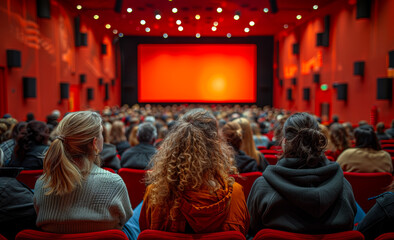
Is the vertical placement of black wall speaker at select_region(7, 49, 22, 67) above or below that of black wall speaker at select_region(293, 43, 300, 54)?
below

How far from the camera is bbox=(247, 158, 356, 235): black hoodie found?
1572 mm

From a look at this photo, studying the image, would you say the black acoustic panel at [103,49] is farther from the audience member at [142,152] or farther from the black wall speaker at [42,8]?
the audience member at [142,152]

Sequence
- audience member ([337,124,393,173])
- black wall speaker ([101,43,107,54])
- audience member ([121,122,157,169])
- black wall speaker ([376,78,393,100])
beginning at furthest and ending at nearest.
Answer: black wall speaker ([101,43,107,54])
black wall speaker ([376,78,393,100])
audience member ([121,122,157,169])
audience member ([337,124,393,173])

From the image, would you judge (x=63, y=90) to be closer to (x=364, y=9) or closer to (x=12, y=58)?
(x=12, y=58)

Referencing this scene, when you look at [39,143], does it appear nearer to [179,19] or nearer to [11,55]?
[11,55]

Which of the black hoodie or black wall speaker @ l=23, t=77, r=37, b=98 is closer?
the black hoodie

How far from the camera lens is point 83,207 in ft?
5.35

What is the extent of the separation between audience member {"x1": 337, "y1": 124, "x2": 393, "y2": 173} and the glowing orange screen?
17.3m

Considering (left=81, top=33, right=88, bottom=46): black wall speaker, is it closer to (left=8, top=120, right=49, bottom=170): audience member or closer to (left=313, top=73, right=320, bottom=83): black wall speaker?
(left=313, top=73, right=320, bottom=83): black wall speaker

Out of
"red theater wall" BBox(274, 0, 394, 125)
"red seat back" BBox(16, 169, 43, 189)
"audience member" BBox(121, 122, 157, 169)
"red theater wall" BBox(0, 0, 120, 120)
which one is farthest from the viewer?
"red theater wall" BBox(274, 0, 394, 125)

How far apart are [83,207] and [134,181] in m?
1.42

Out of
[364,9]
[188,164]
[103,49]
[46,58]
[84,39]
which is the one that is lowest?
[188,164]

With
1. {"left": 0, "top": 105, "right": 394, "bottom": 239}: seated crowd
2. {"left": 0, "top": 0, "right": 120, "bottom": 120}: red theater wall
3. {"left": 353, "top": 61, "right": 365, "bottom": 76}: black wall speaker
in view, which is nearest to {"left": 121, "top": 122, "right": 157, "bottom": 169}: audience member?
{"left": 0, "top": 105, "right": 394, "bottom": 239}: seated crowd

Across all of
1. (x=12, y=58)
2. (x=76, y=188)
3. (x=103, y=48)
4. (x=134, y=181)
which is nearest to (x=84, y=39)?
(x=103, y=48)
